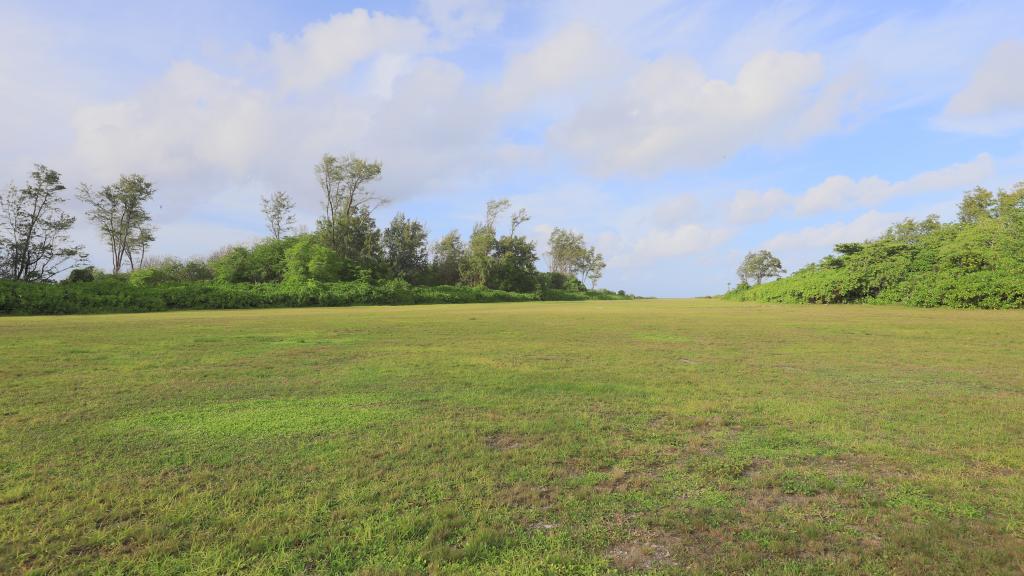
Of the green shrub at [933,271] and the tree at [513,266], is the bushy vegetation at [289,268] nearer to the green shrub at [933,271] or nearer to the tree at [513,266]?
the tree at [513,266]

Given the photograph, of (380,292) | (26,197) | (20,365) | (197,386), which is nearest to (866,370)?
(197,386)

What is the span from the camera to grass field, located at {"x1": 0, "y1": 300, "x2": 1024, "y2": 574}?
258 cm

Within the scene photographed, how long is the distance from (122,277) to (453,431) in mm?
39713

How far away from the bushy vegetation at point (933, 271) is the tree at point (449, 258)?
97.4ft

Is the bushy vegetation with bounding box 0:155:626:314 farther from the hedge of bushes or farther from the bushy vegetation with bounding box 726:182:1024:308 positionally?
the bushy vegetation with bounding box 726:182:1024:308

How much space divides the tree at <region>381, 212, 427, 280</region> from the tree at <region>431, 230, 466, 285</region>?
153 inches

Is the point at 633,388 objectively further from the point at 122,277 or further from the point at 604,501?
the point at 122,277

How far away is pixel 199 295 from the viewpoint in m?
28.8

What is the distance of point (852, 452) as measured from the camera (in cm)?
409

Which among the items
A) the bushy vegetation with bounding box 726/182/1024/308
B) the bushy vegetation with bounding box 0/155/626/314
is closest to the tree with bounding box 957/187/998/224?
the bushy vegetation with bounding box 726/182/1024/308

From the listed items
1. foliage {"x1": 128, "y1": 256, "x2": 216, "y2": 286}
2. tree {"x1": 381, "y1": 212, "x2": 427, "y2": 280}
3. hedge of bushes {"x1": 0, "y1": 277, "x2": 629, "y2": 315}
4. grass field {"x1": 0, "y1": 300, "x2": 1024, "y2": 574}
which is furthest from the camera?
tree {"x1": 381, "y1": 212, "x2": 427, "y2": 280}

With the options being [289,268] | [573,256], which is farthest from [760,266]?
[289,268]

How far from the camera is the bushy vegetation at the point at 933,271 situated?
23312 millimetres

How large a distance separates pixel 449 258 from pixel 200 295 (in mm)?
26664
